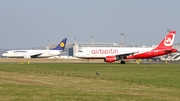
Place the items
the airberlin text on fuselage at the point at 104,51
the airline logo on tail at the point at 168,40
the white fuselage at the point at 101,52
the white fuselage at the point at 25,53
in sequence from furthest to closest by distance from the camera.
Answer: the white fuselage at the point at 25,53
the airline logo on tail at the point at 168,40
the airberlin text on fuselage at the point at 104,51
the white fuselage at the point at 101,52

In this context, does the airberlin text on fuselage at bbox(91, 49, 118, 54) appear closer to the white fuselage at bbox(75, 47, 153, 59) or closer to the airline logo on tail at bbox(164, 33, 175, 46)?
the white fuselage at bbox(75, 47, 153, 59)

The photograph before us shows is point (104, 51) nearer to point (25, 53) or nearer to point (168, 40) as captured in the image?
point (168, 40)

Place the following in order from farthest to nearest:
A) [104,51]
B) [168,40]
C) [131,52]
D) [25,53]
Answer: [25,53] → [131,52] → [168,40] → [104,51]

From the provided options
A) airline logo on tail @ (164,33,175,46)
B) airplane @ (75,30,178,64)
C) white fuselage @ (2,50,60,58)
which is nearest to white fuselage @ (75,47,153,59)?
airplane @ (75,30,178,64)

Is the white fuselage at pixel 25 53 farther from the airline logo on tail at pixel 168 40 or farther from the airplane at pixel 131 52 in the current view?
the airline logo on tail at pixel 168 40

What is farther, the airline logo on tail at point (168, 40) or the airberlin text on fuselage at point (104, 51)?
the airline logo on tail at point (168, 40)

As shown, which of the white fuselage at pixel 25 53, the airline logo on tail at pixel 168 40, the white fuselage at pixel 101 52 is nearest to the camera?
the white fuselage at pixel 101 52

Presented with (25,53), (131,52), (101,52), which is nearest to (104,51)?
(101,52)

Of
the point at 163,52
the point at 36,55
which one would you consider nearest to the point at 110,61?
the point at 163,52

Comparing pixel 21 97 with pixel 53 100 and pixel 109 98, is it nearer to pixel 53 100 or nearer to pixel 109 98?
pixel 53 100

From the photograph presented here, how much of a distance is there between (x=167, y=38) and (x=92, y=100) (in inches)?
2959

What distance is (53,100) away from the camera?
69.9 ft

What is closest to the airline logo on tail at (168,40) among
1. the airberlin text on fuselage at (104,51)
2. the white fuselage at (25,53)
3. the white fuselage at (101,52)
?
the white fuselage at (101,52)

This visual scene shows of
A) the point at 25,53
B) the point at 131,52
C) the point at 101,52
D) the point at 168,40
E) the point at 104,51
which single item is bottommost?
A: the point at 131,52
